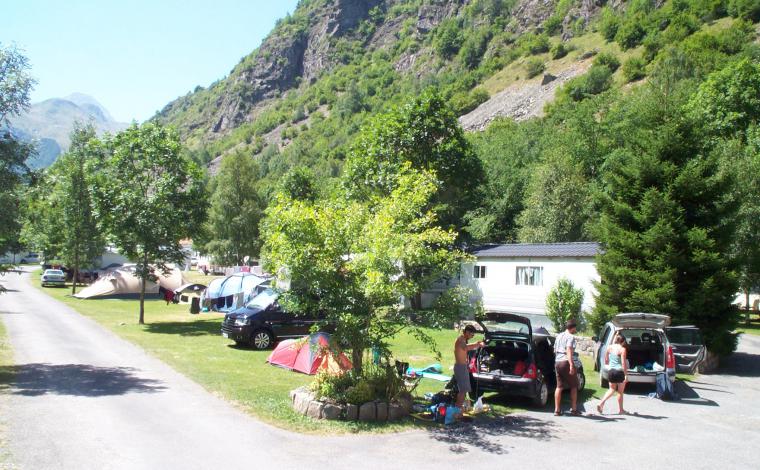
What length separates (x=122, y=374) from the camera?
43.6 feet

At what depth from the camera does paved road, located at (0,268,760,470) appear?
7688mm

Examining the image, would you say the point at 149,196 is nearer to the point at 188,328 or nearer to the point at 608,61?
the point at 188,328

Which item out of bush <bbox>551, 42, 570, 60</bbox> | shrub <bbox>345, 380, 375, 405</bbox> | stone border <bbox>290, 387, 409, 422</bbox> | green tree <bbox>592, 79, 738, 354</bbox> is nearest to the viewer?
stone border <bbox>290, 387, 409, 422</bbox>

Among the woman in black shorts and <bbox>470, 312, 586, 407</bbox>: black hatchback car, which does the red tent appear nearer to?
<bbox>470, 312, 586, 407</bbox>: black hatchback car

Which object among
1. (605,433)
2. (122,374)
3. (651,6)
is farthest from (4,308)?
(651,6)

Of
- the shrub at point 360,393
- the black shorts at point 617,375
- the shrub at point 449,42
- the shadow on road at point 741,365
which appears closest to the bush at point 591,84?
the shadow on road at point 741,365

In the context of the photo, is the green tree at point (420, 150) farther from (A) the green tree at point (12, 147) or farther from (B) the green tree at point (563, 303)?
(A) the green tree at point (12, 147)

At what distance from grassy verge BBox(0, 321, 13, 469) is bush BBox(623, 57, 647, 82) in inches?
3418

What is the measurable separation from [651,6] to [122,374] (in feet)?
405

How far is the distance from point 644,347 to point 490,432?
22.9ft

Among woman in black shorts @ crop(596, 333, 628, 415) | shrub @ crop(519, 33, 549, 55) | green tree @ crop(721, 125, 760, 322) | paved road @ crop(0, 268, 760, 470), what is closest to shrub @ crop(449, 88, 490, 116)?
shrub @ crop(519, 33, 549, 55)

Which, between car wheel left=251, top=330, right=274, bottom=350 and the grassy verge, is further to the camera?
car wheel left=251, top=330, right=274, bottom=350

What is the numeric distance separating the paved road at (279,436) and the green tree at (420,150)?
68.7 ft

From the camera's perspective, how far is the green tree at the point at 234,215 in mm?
56000
